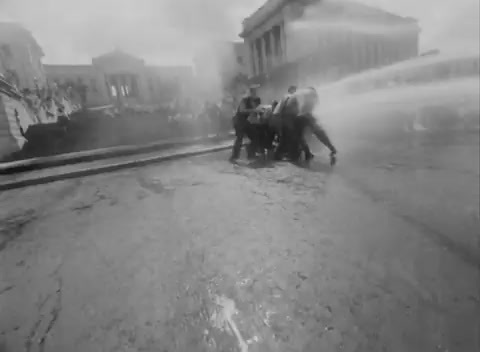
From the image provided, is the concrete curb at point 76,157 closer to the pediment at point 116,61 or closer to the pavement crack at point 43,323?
the pavement crack at point 43,323

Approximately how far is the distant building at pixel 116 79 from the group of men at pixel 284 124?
156 ft

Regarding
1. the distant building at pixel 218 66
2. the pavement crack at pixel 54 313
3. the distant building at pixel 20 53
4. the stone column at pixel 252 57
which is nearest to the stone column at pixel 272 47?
the stone column at pixel 252 57

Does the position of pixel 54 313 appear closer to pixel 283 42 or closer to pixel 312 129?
pixel 312 129

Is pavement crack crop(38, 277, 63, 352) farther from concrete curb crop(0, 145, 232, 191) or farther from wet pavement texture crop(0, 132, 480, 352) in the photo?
concrete curb crop(0, 145, 232, 191)

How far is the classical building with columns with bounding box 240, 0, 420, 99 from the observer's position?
27.1 metres

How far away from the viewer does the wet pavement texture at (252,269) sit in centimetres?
141

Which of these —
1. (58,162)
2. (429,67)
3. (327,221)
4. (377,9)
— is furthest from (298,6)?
(327,221)

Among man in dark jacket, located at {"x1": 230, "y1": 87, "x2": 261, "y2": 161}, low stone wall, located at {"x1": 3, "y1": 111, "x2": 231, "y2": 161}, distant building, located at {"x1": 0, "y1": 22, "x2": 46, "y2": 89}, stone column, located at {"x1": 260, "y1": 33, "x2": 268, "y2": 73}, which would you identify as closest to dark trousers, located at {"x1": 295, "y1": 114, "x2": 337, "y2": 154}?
man in dark jacket, located at {"x1": 230, "y1": 87, "x2": 261, "y2": 161}

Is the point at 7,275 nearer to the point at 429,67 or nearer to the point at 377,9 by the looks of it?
the point at 429,67

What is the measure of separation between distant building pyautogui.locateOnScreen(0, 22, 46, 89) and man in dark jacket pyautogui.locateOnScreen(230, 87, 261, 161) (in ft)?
134

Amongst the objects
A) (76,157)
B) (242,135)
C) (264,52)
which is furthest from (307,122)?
(264,52)

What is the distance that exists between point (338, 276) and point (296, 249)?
0.40 metres

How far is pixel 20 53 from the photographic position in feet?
125

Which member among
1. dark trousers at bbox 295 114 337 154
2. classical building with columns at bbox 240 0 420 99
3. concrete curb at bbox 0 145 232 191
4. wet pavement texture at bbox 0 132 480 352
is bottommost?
wet pavement texture at bbox 0 132 480 352
